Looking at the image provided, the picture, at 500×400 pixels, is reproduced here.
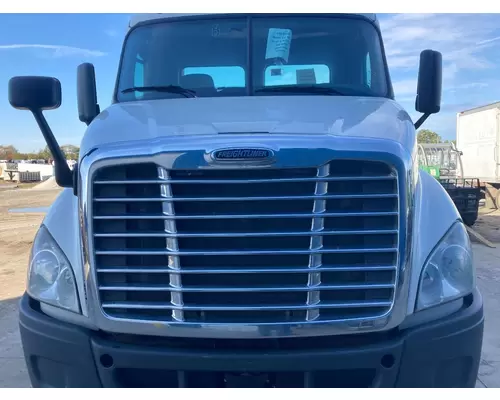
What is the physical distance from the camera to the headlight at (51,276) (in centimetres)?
279

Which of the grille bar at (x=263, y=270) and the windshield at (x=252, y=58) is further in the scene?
the windshield at (x=252, y=58)

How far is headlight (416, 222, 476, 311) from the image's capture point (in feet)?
8.98

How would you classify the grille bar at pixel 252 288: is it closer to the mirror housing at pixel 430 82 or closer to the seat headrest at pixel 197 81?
the seat headrest at pixel 197 81

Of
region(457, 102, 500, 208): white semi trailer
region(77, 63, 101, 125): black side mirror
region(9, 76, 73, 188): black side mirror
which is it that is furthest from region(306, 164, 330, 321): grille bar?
region(457, 102, 500, 208): white semi trailer

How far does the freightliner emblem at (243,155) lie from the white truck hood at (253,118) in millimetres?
194

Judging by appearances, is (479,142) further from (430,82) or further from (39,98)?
(39,98)

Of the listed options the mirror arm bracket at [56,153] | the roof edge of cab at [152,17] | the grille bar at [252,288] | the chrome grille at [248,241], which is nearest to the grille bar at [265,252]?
the chrome grille at [248,241]

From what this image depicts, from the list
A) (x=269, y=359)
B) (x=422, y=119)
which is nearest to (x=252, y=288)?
(x=269, y=359)

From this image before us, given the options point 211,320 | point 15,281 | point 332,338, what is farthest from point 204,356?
point 15,281

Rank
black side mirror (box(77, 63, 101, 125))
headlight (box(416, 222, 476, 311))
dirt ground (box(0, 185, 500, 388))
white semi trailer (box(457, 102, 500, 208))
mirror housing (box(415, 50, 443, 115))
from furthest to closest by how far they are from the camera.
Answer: white semi trailer (box(457, 102, 500, 208)), dirt ground (box(0, 185, 500, 388)), black side mirror (box(77, 63, 101, 125)), mirror housing (box(415, 50, 443, 115)), headlight (box(416, 222, 476, 311))

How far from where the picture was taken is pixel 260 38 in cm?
402

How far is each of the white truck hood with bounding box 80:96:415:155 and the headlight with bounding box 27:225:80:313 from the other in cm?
56

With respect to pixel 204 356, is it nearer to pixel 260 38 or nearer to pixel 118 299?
pixel 118 299

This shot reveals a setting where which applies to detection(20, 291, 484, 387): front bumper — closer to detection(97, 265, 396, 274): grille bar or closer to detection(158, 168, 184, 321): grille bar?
detection(158, 168, 184, 321): grille bar
